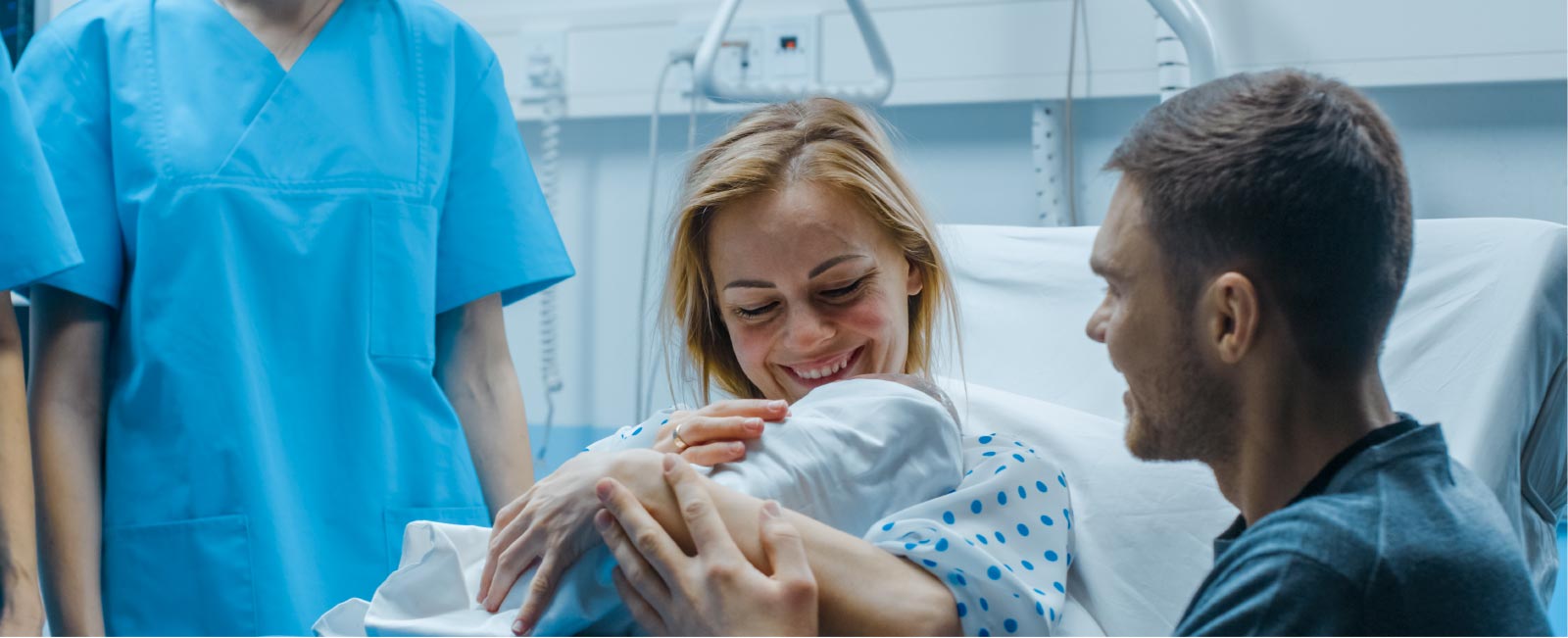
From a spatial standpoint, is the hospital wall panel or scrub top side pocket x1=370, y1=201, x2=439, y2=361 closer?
scrub top side pocket x1=370, y1=201, x2=439, y2=361

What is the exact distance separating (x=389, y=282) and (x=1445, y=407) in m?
1.15

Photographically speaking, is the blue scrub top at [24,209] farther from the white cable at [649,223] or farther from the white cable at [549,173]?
the white cable at [549,173]

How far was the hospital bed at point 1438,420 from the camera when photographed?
1.24m

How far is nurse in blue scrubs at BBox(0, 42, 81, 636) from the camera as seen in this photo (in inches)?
45.5

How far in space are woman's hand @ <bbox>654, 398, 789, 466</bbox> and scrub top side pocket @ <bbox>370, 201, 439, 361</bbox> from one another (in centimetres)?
51

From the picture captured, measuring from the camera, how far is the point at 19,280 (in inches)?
47.9

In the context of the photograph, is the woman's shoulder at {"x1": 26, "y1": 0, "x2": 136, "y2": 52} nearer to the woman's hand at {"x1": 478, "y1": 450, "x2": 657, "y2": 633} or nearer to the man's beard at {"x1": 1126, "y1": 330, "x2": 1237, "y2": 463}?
the woman's hand at {"x1": 478, "y1": 450, "x2": 657, "y2": 633}

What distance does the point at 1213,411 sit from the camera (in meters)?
0.79

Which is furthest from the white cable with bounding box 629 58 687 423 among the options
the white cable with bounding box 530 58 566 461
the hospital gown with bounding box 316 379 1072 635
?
the hospital gown with bounding box 316 379 1072 635

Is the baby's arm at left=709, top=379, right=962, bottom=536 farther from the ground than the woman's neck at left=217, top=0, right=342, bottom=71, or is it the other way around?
the woman's neck at left=217, top=0, right=342, bottom=71

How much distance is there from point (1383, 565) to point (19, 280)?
118 cm

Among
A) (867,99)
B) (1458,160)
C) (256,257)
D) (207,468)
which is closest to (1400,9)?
(1458,160)

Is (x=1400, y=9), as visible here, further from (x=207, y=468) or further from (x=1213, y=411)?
(x=207, y=468)

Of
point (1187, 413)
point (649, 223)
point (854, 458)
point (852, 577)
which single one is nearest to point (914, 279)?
point (854, 458)
